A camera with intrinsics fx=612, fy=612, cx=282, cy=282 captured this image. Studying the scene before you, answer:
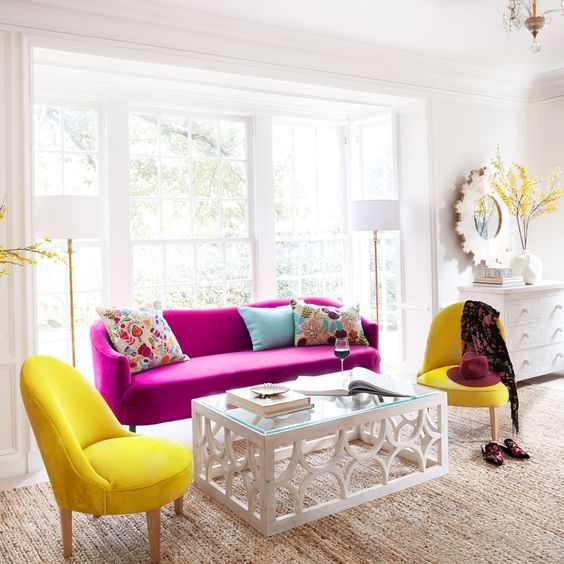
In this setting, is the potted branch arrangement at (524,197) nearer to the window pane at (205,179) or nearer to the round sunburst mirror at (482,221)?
the round sunburst mirror at (482,221)

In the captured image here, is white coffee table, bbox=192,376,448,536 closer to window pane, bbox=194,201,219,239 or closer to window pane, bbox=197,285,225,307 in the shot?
window pane, bbox=197,285,225,307

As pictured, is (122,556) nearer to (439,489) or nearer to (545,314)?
(439,489)

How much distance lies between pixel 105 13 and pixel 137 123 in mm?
1154

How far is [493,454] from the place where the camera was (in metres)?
3.41

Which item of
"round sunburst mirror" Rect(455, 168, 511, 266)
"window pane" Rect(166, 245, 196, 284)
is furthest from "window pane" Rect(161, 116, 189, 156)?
"round sunburst mirror" Rect(455, 168, 511, 266)

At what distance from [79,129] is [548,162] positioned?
4249mm

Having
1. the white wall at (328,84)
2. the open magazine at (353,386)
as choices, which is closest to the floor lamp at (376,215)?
the white wall at (328,84)

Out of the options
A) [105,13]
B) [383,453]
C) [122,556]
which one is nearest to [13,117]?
[105,13]

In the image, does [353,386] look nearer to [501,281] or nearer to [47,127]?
[501,281]

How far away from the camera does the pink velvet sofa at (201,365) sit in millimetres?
3529

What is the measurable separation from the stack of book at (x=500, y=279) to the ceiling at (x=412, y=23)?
5.79 ft

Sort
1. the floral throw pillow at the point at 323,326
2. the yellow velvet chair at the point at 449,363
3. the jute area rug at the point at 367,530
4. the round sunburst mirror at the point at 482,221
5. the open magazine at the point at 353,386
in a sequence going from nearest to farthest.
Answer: the jute area rug at the point at 367,530, the open magazine at the point at 353,386, the yellow velvet chair at the point at 449,363, the floral throw pillow at the point at 323,326, the round sunburst mirror at the point at 482,221

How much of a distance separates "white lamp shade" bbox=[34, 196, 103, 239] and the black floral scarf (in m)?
2.49

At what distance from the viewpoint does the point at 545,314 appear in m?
5.24
